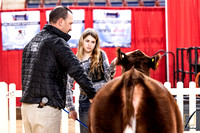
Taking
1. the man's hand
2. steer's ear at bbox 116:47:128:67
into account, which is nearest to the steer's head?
steer's ear at bbox 116:47:128:67

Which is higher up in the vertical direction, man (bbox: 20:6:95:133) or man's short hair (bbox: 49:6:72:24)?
man's short hair (bbox: 49:6:72:24)

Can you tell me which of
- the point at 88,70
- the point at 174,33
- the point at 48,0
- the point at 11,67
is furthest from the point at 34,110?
the point at 48,0

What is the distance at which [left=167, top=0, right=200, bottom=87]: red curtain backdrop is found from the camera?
10.2 meters

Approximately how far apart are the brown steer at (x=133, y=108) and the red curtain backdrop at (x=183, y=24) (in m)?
8.48

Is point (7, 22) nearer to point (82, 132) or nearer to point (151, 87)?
point (82, 132)

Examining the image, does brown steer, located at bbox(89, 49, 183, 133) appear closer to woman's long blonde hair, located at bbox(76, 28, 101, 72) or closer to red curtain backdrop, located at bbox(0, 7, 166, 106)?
woman's long blonde hair, located at bbox(76, 28, 101, 72)

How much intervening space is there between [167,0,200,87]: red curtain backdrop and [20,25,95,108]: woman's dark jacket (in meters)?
7.90

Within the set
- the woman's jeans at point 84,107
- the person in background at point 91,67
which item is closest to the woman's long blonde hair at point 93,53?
the person in background at point 91,67

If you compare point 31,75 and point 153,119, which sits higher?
point 31,75

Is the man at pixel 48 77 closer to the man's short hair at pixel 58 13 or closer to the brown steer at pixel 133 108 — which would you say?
the man's short hair at pixel 58 13

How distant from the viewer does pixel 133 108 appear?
6.22 ft

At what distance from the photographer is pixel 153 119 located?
6.14 ft

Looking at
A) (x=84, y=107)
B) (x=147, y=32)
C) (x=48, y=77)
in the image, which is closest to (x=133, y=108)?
(x=48, y=77)

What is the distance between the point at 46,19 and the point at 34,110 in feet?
24.8
